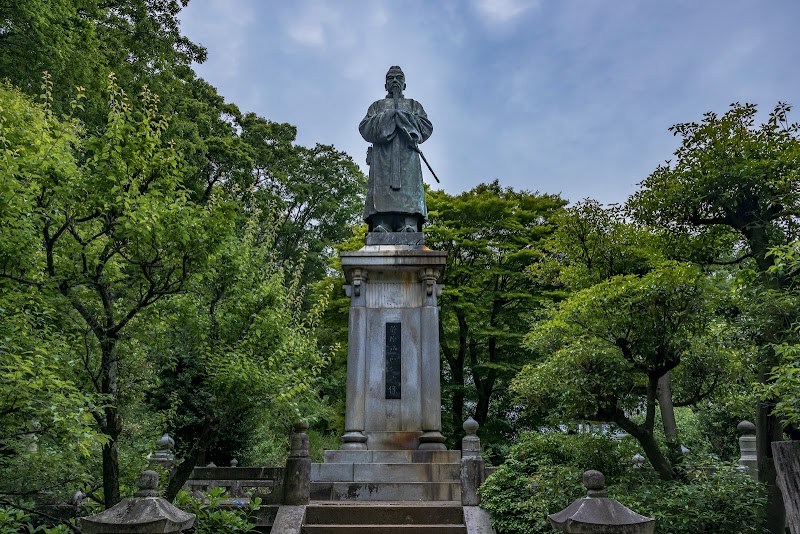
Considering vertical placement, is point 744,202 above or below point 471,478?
above

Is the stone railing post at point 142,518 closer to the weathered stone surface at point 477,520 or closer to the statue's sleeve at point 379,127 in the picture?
the weathered stone surface at point 477,520

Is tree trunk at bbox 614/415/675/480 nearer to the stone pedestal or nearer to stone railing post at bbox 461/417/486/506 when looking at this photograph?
stone railing post at bbox 461/417/486/506

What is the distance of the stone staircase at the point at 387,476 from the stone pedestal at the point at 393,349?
0.31 meters

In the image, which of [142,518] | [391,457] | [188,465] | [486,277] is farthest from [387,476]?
[486,277]

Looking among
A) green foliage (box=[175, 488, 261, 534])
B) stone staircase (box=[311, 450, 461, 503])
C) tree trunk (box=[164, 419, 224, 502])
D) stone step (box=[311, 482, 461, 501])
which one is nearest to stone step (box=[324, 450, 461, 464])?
stone staircase (box=[311, 450, 461, 503])

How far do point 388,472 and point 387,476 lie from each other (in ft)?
0.21

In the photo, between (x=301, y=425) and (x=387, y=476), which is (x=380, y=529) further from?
(x=387, y=476)

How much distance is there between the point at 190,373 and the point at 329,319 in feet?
41.3

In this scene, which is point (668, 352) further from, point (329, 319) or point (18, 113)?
point (329, 319)

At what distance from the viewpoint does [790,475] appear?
620cm

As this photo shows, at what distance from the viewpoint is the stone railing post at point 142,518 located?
4.75 m

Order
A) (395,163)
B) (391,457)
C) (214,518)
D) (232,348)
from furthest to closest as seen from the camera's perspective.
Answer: (395,163), (391,457), (232,348), (214,518)

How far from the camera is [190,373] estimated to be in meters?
8.91

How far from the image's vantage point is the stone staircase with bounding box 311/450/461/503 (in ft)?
32.5
